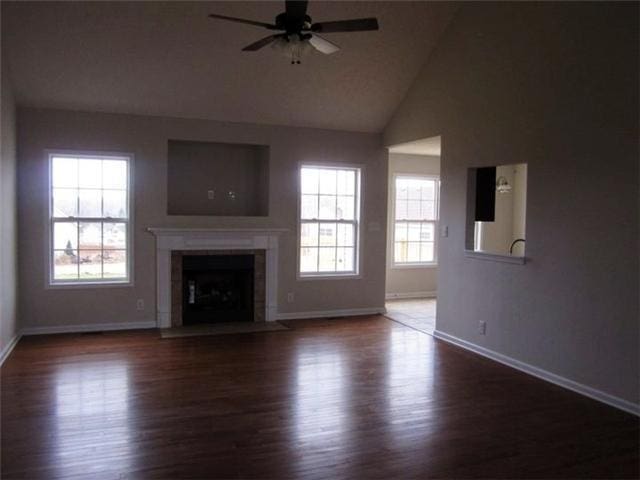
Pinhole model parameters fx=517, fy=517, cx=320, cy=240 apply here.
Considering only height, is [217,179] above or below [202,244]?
above

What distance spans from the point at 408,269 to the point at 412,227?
698 millimetres

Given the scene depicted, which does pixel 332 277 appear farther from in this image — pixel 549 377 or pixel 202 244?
pixel 549 377

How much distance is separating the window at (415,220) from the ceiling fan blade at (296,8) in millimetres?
5319

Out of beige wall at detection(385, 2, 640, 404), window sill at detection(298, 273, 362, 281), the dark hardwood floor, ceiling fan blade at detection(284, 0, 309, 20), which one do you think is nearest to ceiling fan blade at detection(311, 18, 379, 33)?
ceiling fan blade at detection(284, 0, 309, 20)

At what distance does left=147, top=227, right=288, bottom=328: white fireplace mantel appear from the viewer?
19.9ft

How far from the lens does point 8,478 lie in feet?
8.68

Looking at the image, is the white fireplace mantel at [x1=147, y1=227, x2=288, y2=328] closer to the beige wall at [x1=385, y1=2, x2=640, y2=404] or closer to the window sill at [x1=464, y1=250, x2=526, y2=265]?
the beige wall at [x1=385, y1=2, x2=640, y2=404]

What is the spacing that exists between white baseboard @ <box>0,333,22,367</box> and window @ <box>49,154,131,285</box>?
0.69 metres

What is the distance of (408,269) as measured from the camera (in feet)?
27.9

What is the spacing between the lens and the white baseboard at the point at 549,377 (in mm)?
3699

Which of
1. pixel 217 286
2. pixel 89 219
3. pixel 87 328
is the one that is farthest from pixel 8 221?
pixel 217 286

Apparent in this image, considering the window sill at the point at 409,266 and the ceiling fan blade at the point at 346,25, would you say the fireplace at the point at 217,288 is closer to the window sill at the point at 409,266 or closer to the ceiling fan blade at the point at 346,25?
the window sill at the point at 409,266

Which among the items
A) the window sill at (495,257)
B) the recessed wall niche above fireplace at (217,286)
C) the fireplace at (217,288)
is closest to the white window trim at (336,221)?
the recessed wall niche above fireplace at (217,286)

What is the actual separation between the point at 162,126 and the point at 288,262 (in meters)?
2.26
